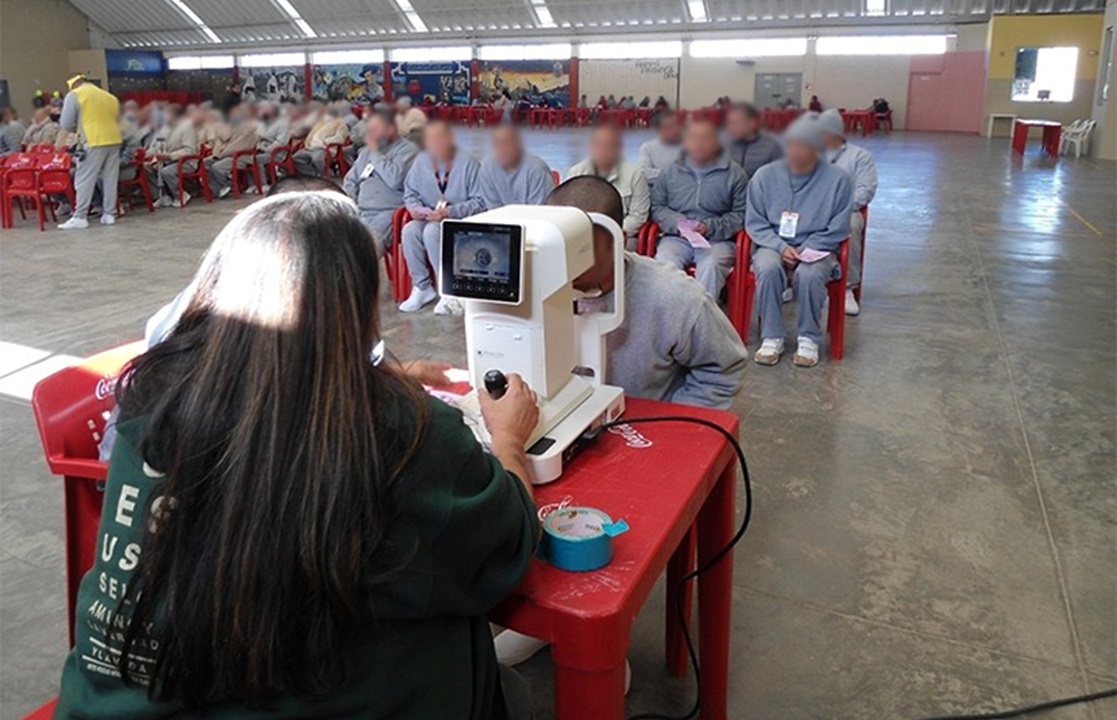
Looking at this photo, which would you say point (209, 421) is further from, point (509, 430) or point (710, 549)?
point (710, 549)

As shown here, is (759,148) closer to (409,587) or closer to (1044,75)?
(409,587)

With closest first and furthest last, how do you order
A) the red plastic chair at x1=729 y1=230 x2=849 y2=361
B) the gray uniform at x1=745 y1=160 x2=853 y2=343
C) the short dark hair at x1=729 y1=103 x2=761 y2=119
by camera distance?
the short dark hair at x1=729 y1=103 x2=761 y2=119 → the gray uniform at x1=745 y1=160 x2=853 y2=343 → the red plastic chair at x1=729 y1=230 x2=849 y2=361

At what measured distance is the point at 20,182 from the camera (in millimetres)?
7758

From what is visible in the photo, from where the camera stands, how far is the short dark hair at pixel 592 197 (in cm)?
173

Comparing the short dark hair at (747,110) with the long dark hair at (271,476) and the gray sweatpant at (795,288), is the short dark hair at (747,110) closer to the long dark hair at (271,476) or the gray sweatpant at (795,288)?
the long dark hair at (271,476)

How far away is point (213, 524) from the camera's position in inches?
30.8

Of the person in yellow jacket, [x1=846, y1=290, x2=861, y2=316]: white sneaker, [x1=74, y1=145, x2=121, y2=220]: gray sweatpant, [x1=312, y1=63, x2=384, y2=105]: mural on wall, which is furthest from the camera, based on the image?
[x1=74, y1=145, x2=121, y2=220]: gray sweatpant

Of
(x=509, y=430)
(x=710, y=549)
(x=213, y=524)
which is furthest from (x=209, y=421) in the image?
(x=710, y=549)

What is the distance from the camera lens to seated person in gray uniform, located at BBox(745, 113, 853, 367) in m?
3.64

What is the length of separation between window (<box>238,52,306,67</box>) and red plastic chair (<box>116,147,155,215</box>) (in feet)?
18.2

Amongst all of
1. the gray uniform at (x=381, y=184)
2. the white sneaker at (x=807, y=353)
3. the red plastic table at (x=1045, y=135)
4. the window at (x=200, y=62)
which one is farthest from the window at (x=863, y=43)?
the red plastic table at (x=1045, y=135)

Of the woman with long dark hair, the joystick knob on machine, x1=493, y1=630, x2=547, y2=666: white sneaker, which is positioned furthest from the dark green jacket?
x1=493, y1=630, x2=547, y2=666: white sneaker

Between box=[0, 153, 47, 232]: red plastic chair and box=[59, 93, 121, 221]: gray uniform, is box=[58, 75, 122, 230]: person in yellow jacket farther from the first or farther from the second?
box=[0, 153, 47, 232]: red plastic chair

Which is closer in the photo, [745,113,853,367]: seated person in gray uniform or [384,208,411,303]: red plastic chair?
[745,113,853,367]: seated person in gray uniform
